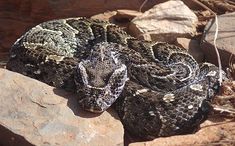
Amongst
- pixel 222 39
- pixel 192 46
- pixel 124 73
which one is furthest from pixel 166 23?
pixel 124 73

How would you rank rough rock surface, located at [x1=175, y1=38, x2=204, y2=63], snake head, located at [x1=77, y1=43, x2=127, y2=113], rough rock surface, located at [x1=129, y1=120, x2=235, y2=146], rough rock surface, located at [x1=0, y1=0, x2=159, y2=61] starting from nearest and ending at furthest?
rough rock surface, located at [x1=129, y1=120, x2=235, y2=146] → snake head, located at [x1=77, y1=43, x2=127, y2=113] → rough rock surface, located at [x1=175, y1=38, x2=204, y2=63] → rough rock surface, located at [x1=0, y1=0, x2=159, y2=61]

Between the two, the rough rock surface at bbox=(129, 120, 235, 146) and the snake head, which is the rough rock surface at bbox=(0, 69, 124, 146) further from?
the rough rock surface at bbox=(129, 120, 235, 146)

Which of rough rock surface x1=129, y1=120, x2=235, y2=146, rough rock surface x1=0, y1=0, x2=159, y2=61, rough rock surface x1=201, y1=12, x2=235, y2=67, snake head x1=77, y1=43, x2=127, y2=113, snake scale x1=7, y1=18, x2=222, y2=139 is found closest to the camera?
rough rock surface x1=129, y1=120, x2=235, y2=146

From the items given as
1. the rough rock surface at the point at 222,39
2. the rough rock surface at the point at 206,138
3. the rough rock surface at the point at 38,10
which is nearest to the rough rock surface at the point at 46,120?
the rough rock surface at the point at 206,138

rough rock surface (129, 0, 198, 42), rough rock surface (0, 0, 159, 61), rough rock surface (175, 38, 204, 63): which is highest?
rough rock surface (129, 0, 198, 42)

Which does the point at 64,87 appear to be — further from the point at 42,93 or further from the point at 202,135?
the point at 202,135

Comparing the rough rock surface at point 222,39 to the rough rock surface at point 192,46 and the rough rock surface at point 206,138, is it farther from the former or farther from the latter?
the rough rock surface at point 206,138

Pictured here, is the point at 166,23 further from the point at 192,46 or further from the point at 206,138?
the point at 206,138

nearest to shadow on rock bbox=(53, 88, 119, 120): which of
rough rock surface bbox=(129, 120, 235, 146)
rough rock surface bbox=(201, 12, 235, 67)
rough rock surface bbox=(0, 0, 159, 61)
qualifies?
rough rock surface bbox=(129, 120, 235, 146)
